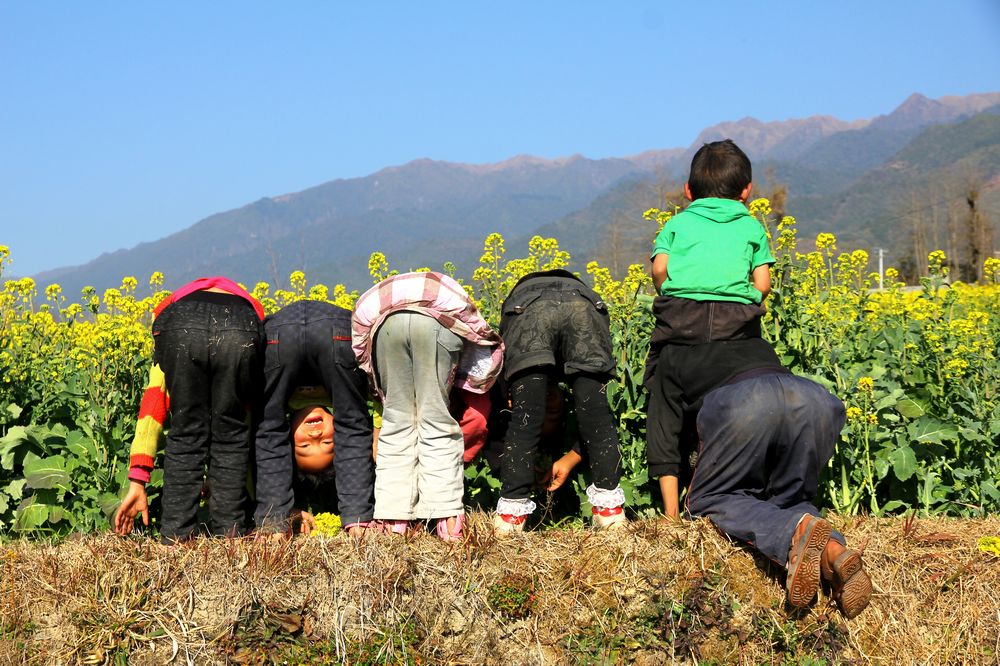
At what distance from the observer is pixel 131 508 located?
4.15 m

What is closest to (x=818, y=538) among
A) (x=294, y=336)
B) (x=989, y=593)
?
(x=989, y=593)

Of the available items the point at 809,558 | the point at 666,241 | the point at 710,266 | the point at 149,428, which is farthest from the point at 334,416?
the point at 809,558

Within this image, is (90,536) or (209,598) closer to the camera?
(209,598)

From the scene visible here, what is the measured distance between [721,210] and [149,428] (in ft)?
9.78

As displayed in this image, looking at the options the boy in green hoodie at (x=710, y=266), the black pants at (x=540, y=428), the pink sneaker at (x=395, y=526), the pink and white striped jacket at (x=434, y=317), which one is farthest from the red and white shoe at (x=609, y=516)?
the pink sneaker at (x=395, y=526)

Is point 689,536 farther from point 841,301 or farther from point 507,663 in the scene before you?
point 841,301

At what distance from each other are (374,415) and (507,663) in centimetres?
156

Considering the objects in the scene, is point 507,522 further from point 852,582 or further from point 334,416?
point 852,582

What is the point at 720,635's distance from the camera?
137 inches

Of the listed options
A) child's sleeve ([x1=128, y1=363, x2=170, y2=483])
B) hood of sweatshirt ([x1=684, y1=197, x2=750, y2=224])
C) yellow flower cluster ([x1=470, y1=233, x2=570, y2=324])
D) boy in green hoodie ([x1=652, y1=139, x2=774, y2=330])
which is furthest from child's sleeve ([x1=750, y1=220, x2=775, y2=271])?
child's sleeve ([x1=128, y1=363, x2=170, y2=483])

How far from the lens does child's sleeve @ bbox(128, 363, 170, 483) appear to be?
4180mm

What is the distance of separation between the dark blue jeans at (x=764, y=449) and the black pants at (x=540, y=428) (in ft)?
1.89

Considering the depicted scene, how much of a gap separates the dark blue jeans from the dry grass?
189 mm

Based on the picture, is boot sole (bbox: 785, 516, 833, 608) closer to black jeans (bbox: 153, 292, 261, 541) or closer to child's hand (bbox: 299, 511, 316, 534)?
child's hand (bbox: 299, 511, 316, 534)
